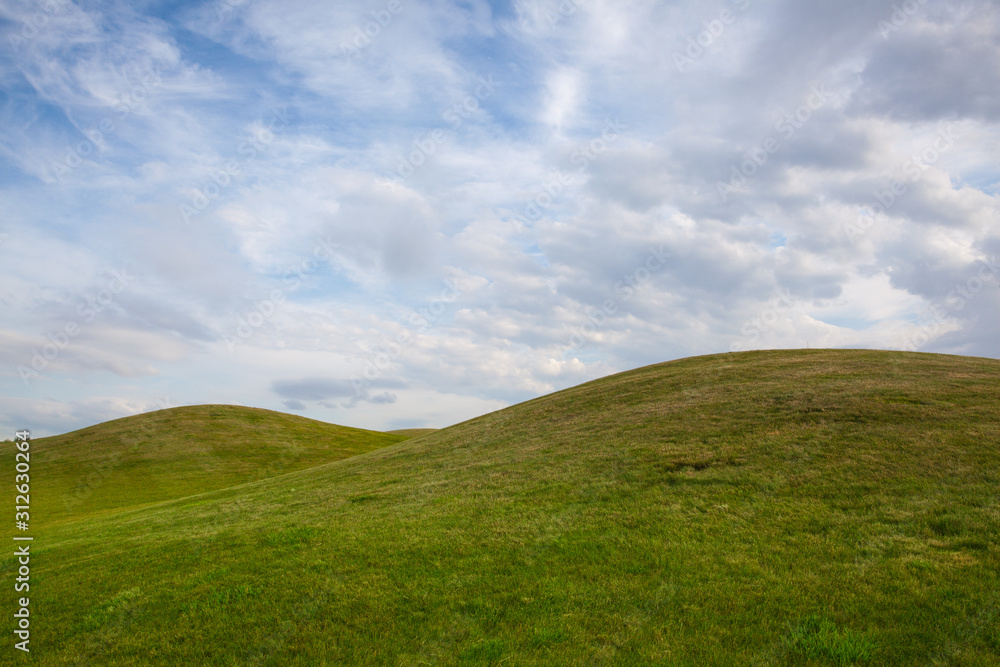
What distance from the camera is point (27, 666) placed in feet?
31.4

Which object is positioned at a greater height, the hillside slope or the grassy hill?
the hillside slope

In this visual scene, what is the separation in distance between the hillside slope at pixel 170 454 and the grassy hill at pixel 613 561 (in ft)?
86.8

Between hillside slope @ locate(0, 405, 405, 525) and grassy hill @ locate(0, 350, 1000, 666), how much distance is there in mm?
26463

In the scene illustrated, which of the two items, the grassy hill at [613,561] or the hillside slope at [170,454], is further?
the hillside slope at [170,454]

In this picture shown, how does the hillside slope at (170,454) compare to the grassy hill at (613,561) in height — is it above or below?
above

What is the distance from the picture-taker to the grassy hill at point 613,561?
8.88 m

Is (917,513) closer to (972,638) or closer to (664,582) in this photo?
(972,638)

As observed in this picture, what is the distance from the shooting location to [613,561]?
39.3ft

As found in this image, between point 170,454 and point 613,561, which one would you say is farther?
point 170,454

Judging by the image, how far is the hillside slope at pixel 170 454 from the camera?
44.9 meters

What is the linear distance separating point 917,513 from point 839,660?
7.40 meters

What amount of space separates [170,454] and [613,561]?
62.4m

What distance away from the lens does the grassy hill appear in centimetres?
888

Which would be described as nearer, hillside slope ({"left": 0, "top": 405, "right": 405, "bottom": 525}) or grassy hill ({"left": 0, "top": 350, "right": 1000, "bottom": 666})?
grassy hill ({"left": 0, "top": 350, "right": 1000, "bottom": 666})
